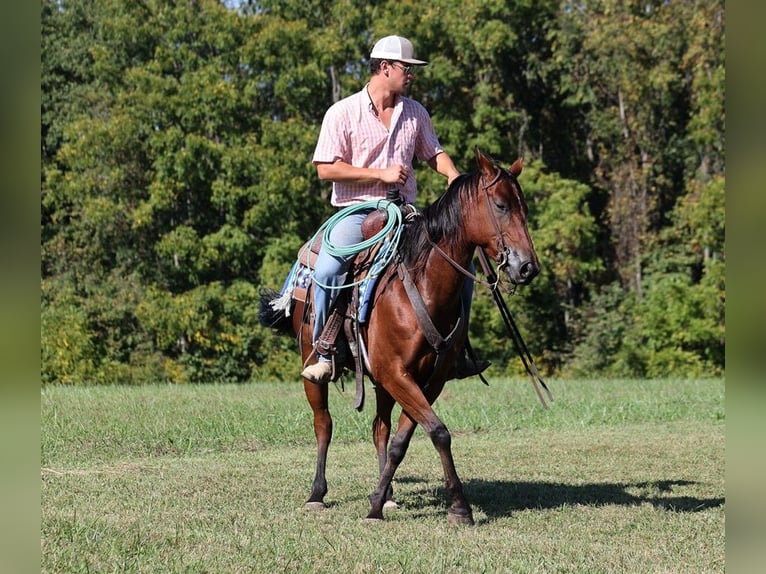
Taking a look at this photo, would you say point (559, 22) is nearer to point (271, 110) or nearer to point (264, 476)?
point (271, 110)

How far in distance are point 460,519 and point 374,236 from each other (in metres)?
1.94

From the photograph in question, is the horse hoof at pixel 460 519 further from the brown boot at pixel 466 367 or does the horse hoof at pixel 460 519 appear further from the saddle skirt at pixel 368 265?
the saddle skirt at pixel 368 265

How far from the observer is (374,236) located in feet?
23.6

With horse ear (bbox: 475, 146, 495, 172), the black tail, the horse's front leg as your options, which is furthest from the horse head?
the black tail

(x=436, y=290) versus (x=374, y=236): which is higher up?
(x=374, y=236)

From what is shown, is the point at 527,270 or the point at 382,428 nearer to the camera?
the point at 527,270

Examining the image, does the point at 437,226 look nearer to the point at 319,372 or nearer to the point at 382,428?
the point at 319,372

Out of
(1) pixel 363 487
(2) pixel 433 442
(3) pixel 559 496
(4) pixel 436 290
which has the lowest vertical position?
(1) pixel 363 487

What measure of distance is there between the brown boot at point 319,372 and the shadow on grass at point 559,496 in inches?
53.4

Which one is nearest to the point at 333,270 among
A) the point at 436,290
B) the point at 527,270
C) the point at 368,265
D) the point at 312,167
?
the point at 368,265

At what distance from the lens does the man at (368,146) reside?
285 inches

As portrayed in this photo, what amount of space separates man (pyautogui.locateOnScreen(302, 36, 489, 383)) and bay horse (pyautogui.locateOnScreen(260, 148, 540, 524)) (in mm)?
363
